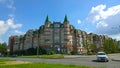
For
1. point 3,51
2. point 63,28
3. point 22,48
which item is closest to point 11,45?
point 3,51

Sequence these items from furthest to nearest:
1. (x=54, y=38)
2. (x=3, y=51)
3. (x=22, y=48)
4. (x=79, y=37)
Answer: (x=3, y=51), (x=22, y=48), (x=79, y=37), (x=54, y=38)

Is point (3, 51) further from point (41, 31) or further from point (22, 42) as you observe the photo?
point (41, 31)

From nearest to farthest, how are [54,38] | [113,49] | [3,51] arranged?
[113,49], [54,38], [3,51]

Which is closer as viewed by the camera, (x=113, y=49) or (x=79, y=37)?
(x=113, y=49)

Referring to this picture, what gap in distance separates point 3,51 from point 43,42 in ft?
155

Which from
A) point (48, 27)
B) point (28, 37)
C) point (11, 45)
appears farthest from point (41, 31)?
point (11, 45)

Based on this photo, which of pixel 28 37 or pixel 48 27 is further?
pixel 28 37

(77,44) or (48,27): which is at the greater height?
(48,27)

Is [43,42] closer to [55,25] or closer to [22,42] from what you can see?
[55,25]

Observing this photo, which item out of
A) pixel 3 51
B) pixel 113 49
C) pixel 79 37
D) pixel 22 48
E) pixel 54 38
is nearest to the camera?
pixel 113 49

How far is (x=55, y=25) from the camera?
138 meters

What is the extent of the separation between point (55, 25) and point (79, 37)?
18375 mm

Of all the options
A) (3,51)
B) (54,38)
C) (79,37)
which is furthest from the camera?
(3,51)

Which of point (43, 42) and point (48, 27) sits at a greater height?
point (48, 27)
